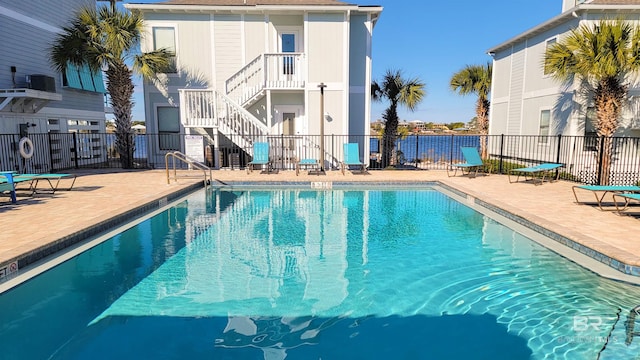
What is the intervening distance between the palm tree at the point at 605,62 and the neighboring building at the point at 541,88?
2.16 m

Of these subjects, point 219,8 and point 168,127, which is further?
point 168,127

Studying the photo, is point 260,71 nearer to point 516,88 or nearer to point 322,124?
point 322,124

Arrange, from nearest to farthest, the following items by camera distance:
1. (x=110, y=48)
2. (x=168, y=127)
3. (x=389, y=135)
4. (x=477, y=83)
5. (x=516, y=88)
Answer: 1. (x=110, y=48)
2. (x=168, y=127)
3. (x=389, y=135)
4. (x=516, y=88)
5. (x=477, y=83)

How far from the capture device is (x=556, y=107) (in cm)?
1472

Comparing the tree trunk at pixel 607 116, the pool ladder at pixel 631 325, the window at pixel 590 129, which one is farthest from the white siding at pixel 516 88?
the pool ladder at pixel 631 325

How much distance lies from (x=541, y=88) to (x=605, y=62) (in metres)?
5.32

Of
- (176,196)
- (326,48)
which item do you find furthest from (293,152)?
(176,196)

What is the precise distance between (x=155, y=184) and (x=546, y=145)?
15.1 m

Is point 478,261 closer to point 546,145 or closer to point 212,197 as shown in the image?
point 212,197

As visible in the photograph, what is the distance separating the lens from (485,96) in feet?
72.5

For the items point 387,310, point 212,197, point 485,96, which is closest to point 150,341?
point 387,310

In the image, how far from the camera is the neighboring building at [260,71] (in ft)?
47.3

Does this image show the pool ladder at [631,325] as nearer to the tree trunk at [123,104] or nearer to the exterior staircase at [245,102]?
the exterior staircase at [245,102]

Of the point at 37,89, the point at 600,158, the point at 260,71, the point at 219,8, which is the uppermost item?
the point at 219,8
